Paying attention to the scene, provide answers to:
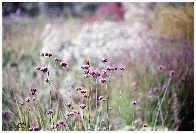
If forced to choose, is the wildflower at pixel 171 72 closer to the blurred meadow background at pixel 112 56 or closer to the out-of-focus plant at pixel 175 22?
the blurred meadow background at pixel 112 56

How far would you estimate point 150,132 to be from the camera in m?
2.28

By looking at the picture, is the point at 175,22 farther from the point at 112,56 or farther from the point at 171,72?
the point at 112,56

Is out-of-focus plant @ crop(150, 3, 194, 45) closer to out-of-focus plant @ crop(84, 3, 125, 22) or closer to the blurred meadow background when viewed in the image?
the blurred meadow background

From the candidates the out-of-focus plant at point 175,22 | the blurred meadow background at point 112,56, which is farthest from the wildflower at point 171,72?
the out-of-focus plant at point 175,22

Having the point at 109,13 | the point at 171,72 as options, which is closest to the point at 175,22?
the point at 171,72

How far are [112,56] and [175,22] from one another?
530mm

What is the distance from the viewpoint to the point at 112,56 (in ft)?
8.36

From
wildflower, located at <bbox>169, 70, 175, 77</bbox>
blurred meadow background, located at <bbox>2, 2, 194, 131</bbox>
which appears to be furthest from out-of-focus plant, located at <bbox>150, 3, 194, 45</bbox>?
wildflower, located at <bbox>169, 70, 175, 77</bbox>

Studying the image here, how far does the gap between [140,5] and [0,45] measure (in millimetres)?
1014

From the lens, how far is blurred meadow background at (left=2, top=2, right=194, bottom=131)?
2.41 meters

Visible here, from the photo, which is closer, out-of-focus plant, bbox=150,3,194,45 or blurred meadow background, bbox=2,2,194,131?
blurred meadow background, bbox=2,2,194,131

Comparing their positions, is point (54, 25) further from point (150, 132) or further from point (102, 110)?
point (150, 132)

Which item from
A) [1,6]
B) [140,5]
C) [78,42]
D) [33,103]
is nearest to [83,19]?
[78,42]

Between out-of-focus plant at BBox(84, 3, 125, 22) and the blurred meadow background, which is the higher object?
out-of-focus plant at BBox(84, 3, 125, 22)
